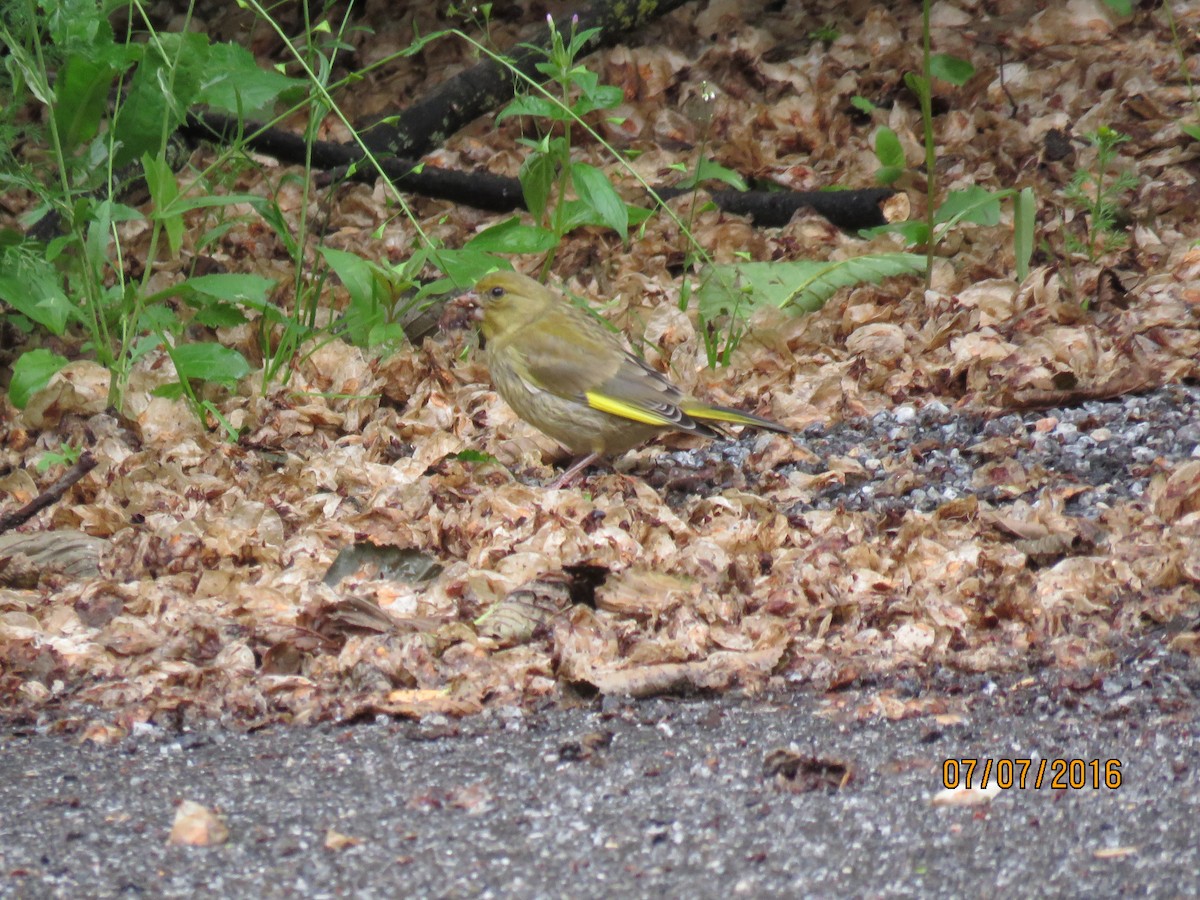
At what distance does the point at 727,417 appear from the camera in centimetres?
574

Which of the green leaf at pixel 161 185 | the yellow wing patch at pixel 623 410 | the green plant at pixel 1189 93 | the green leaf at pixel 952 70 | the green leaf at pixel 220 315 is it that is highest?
the green leaf at pixel 161 185

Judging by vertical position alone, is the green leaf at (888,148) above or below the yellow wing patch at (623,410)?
above

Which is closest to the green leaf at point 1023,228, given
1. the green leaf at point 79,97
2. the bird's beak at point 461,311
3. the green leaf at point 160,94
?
the bird's beak at point 461,311

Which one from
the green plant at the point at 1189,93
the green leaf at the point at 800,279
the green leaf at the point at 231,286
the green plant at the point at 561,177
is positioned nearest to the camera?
the green leaf at the point at 231,286

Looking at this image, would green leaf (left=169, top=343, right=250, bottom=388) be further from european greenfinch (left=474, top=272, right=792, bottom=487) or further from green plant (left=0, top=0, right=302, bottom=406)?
european greenfinch (left=474, top=272, right=792, bottom=487)

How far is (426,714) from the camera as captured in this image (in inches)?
146

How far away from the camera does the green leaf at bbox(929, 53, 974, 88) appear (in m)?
8.79

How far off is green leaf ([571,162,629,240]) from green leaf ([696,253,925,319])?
0.83 meters

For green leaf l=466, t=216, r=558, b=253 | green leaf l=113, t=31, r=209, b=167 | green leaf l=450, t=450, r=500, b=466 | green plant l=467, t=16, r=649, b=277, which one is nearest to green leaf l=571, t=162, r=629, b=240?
green plant l=467, t=16, r=649, b=277

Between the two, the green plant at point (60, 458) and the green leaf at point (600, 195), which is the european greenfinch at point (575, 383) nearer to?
the green leaf at point (600, 195)

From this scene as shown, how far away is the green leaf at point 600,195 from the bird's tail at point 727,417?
32.3 inches

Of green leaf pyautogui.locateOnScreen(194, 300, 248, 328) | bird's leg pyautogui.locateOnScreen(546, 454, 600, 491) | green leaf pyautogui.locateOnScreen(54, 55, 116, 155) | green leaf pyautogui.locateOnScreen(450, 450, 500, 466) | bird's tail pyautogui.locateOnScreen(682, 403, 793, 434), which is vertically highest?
green leaf pyautogui.locateOnScreen(54, 55, 116, 155)

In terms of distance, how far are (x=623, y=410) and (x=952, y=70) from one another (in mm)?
4163
